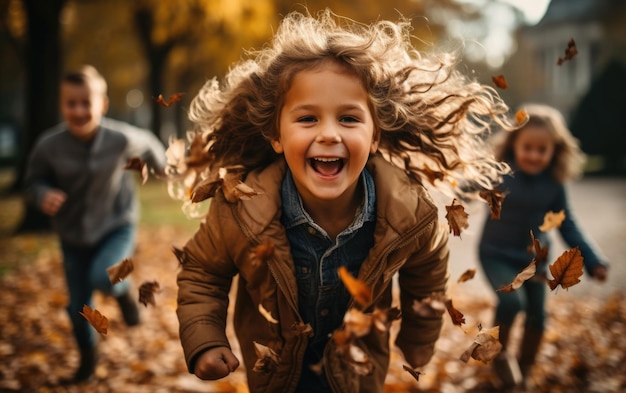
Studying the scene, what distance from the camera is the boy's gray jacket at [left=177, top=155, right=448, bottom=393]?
2.25m

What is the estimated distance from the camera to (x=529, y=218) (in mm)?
3904

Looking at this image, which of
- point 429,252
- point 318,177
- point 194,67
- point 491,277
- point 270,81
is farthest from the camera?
point 194,67

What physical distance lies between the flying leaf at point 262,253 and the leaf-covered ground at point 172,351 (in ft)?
3.93

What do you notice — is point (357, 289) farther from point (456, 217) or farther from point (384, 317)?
point (456, 217)

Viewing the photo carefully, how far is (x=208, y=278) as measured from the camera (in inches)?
92.6

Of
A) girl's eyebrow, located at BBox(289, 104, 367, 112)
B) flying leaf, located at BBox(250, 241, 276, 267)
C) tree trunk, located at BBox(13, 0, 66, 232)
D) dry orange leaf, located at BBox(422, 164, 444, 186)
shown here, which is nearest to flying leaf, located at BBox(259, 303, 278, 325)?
flying leaf, located at BBox(250, 241, 276, 267)

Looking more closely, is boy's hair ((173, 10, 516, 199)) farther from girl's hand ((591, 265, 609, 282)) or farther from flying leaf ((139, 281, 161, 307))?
girl's hand ((591, 265, 609, 282))

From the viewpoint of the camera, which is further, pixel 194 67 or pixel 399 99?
pixel 194 67

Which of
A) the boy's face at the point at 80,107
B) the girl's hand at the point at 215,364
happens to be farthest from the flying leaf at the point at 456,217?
the boy's face at the point at 80,107

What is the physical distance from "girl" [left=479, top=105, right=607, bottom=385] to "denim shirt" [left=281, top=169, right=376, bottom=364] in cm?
165

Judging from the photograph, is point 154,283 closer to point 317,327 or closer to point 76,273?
point 317,327

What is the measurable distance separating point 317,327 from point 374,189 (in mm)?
642

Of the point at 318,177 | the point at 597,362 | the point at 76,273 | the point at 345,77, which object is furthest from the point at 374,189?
the point at 597,362

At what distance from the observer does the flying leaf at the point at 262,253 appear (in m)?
2.19
